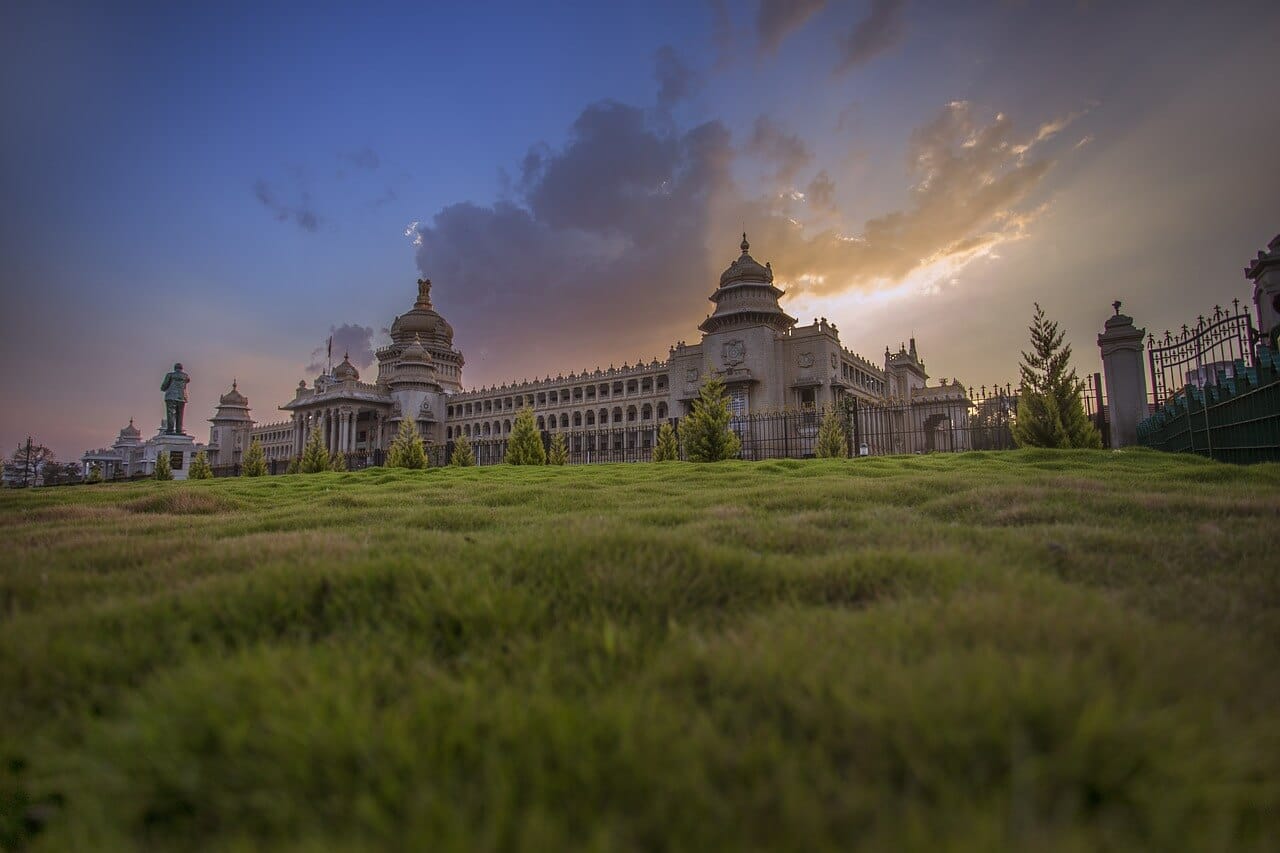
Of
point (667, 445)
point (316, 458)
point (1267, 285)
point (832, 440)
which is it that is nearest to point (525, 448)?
point (667, 445)

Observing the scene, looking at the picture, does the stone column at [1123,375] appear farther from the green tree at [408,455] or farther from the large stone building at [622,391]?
the green tree at [408,455]

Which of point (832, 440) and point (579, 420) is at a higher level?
point (579, 420)

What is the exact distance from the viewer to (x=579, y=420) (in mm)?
68062

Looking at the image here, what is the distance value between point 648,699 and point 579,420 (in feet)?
219

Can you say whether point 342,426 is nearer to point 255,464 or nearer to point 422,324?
point 422,324

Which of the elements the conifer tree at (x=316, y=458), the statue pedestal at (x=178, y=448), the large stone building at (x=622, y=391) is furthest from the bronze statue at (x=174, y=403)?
the conifer tree at (x=316, y=458)

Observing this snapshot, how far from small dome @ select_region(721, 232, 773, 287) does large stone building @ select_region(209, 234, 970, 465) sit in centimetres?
12

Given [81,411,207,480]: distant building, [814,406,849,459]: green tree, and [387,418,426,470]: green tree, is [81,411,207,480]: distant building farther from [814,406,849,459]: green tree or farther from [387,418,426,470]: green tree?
[814,406,849,459]: green tree

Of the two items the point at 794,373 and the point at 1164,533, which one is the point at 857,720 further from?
the point at 794,373

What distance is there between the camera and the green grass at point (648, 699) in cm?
129

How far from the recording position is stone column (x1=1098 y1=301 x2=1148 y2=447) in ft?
57.3

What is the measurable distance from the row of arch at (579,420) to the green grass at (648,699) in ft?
191

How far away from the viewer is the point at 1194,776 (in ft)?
4.18

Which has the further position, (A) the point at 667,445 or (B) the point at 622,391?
(B) the point at 622,391
